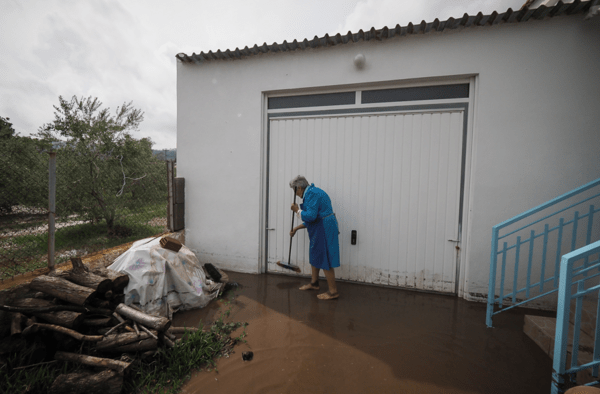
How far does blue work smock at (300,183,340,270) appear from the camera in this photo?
4004mm

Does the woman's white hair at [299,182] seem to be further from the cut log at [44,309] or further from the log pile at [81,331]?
the cut log at [44,309]

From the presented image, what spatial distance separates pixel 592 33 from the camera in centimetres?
344

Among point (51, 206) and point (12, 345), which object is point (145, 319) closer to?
point (12, 345)

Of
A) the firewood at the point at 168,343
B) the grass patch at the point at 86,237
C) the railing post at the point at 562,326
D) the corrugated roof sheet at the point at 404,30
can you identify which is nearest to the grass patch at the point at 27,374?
the firewood at the point at 168,343

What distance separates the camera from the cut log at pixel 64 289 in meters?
2.82

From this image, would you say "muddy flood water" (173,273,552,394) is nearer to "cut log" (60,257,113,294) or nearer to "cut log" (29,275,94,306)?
"cut log" (60,257,113,294)

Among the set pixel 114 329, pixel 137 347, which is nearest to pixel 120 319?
pixel 114 329

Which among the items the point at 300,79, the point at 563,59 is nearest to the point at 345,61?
the point at 300,79

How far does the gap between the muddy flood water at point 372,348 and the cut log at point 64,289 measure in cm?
101

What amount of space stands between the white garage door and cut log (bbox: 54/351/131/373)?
2.93m

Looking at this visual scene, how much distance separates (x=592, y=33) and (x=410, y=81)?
208cm

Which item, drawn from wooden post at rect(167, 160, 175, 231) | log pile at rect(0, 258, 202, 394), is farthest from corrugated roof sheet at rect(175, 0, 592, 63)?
log pile at rect(0, 258, 202, 394)

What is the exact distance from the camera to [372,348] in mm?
2914

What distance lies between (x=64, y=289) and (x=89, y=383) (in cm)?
112
